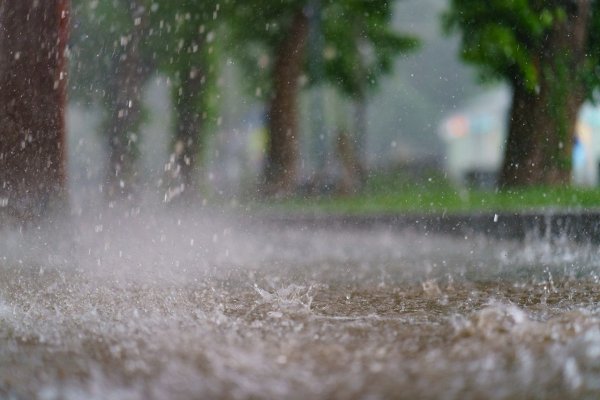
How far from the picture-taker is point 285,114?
1473 centimetres

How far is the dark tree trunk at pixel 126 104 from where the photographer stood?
41.2ft

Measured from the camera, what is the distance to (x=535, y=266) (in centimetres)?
599

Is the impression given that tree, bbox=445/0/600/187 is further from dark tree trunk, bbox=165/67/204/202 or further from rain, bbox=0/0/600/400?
dark tree trunk, bbox=165/67/204/202

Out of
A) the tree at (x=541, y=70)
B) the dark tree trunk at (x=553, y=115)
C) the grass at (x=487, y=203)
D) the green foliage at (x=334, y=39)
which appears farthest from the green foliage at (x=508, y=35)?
the green foliage at (x=334, y=39)

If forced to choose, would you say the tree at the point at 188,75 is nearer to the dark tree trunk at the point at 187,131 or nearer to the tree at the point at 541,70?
the dark tree trunk at the point at 187,131

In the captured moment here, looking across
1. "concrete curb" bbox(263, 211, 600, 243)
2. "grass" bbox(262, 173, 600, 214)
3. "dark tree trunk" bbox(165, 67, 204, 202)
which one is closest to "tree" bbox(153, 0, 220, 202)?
"dark tree trunk" bbox(165, 67, 204, 202)

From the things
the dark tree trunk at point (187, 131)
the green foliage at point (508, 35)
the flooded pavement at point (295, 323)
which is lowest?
the flooded pavement at point (295, 323)

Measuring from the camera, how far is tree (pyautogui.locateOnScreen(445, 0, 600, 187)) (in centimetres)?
1148

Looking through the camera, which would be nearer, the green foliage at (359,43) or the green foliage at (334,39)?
the green foliage at (334,39)

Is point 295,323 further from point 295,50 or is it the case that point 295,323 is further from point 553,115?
point 295,50

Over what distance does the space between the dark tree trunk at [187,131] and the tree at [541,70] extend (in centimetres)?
478

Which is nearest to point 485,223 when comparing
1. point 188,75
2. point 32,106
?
point 32,106

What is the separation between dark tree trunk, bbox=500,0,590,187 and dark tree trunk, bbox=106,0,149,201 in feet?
17.6

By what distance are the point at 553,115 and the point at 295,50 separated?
5.17 m
